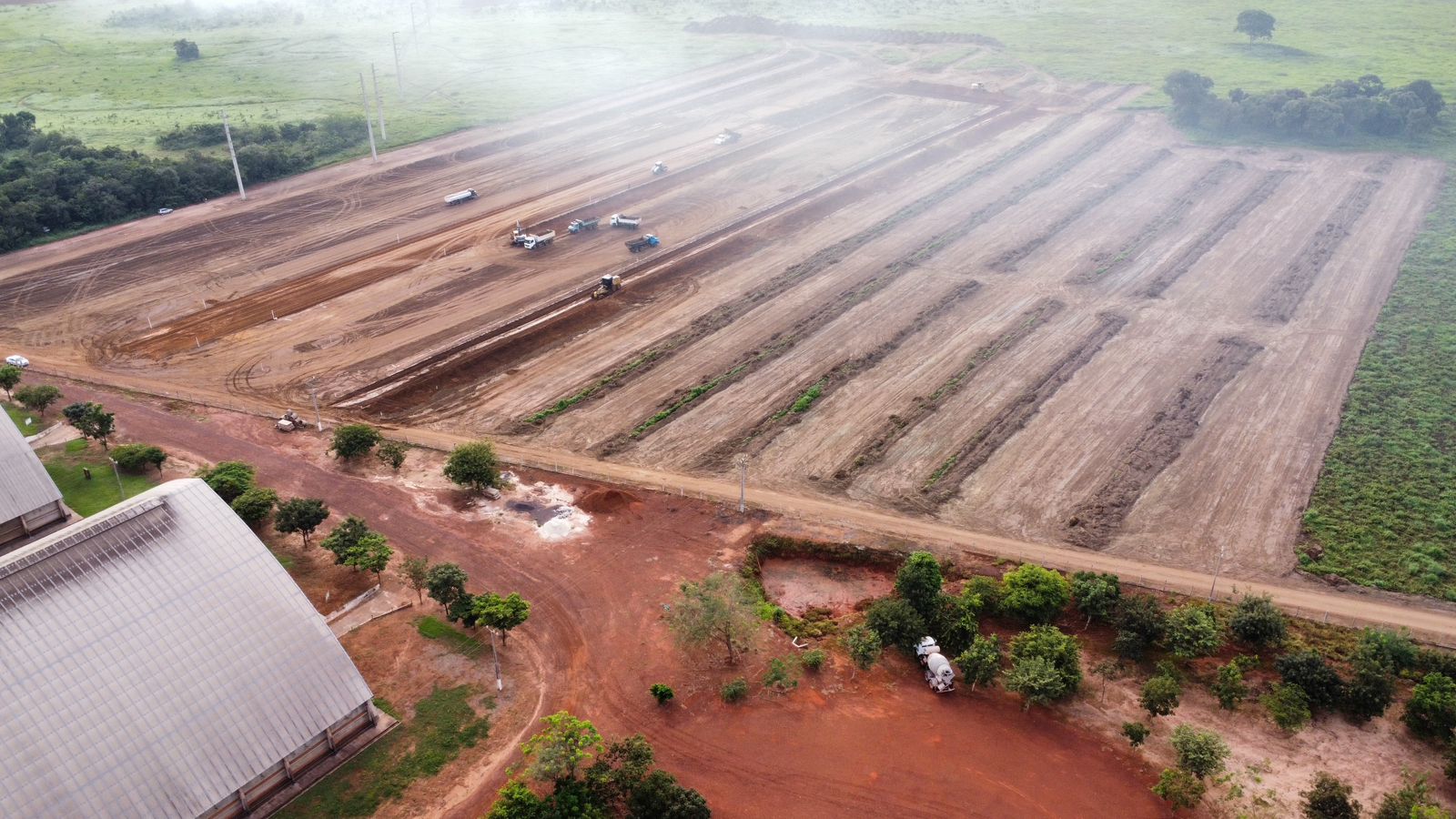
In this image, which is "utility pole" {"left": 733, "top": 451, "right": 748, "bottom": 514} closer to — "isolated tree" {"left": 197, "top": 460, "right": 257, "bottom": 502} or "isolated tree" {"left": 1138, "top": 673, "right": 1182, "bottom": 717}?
"isolated tree" {"left": 1138, "top": 673, "right": 1182, "bottom": 717}

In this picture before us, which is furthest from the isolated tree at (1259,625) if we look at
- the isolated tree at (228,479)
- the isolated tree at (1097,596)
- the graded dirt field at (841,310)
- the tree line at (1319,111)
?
the tree line at (1319,111)

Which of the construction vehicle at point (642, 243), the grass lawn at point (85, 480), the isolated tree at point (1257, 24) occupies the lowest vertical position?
the grass lawn at point (85, 480)

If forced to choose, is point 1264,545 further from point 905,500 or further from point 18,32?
point 18,32

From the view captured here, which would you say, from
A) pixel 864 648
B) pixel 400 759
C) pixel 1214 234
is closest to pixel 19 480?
pixel 400 759

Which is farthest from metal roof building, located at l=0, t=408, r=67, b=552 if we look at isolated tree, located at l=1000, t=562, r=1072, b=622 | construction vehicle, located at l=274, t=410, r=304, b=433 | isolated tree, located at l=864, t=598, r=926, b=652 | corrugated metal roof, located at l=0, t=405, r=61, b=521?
isolated tree, located at l=1000, t=562, r=1072, b=622

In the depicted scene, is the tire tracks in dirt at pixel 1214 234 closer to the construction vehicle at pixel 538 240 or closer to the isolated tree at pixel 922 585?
the isolated tree at pixel 922 585

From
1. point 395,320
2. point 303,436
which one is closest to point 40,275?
point 395,320

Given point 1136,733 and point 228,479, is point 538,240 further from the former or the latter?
point 1136,733
